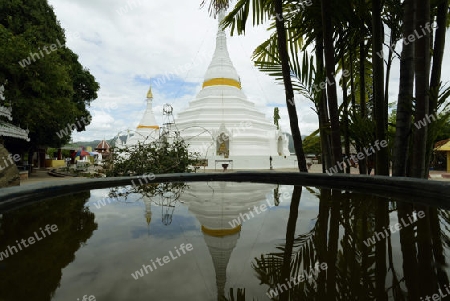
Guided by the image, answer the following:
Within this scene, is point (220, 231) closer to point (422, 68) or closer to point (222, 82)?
point (422, 68)

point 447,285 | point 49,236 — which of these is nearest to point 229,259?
point 447,285

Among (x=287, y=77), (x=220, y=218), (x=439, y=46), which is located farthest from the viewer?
(x=287, y=77)

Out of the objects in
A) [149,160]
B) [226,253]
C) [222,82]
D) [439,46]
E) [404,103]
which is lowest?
[226,253]

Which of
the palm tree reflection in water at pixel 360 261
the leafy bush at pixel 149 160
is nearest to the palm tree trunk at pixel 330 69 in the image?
the palm tree reflection in water at pixel 360 261

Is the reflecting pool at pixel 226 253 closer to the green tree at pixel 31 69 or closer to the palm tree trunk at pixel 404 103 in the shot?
the palm tree trunk at pixel 404 103

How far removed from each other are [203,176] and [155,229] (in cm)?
355

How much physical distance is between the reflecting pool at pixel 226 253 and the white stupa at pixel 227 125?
15405 mm

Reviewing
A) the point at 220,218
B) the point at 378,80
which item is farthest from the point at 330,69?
the point at 220,218

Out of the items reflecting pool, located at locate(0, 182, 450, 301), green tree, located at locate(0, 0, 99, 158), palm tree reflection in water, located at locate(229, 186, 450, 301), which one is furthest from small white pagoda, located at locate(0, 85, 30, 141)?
palm tree reflection in water, located at locate(229, 186, 450, 301)

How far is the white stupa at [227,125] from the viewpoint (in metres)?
19.6

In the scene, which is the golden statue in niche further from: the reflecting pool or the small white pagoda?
the reflecting pool

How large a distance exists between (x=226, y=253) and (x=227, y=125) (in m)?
18.8

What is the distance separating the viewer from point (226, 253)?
5.35ft

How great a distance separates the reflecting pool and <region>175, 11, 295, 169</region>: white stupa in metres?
15.4
